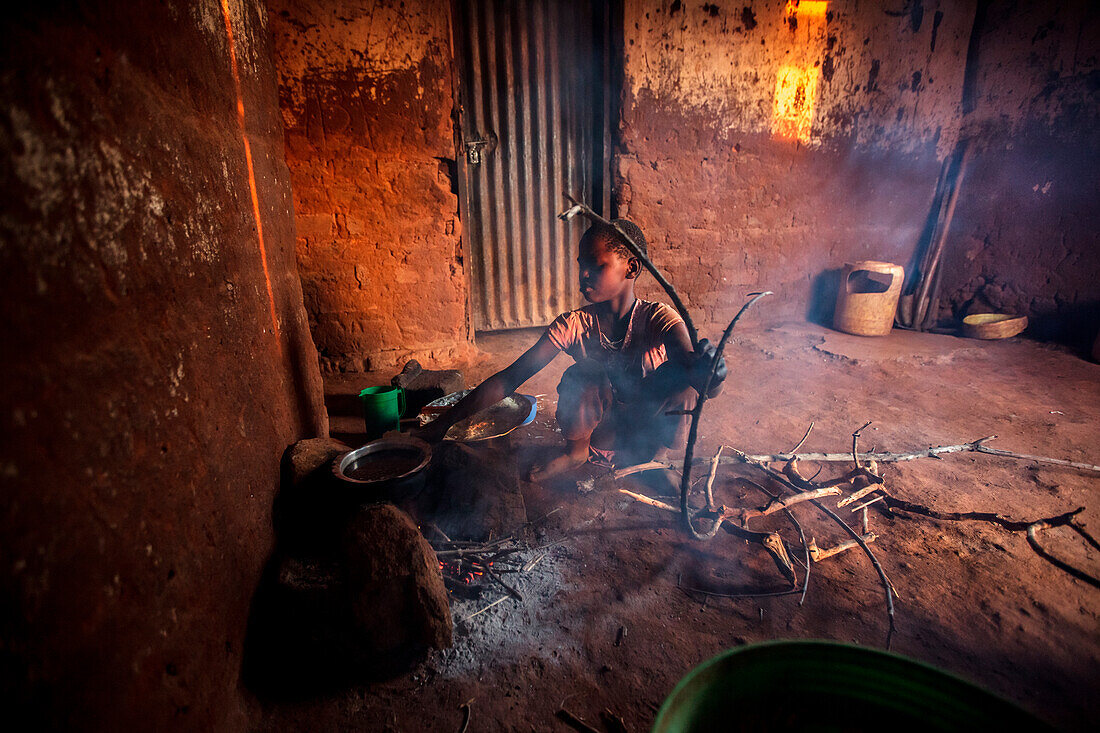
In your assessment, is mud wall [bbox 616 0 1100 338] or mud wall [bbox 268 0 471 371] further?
mud wall [bbox 616 0 1100 338]

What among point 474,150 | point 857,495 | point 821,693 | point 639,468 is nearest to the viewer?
point 821,693

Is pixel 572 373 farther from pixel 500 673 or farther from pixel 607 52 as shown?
pixel 607 52

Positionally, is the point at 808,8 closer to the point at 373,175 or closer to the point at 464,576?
the point at 373,175

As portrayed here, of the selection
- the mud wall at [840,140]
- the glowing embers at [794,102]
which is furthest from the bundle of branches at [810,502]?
the glowing embers at [794,102]

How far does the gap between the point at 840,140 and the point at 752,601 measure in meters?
5.77

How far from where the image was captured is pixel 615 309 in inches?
111

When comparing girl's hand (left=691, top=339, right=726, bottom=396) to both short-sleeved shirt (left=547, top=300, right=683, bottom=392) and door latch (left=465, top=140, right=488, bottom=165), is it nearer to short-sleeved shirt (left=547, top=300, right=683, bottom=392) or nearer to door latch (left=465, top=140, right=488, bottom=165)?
short-sleeved shirt (left=547, top=300, right=683, bottom=392)

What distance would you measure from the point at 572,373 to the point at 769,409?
1980mm

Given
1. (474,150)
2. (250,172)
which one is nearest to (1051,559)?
(250,172)

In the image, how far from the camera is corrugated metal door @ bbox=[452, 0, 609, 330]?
441cm

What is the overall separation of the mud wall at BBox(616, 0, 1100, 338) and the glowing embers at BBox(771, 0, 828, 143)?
2 cm

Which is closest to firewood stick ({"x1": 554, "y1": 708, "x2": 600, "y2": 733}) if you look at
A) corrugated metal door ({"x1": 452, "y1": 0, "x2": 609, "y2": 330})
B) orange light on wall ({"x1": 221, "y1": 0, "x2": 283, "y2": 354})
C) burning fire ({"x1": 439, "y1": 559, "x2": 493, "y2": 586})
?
burning fire ({"x1": 439, "y1": 559, "x2": 493, "y2": 586})

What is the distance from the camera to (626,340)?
2818 mm

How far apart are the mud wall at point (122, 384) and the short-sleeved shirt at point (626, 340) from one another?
65.3 inches
